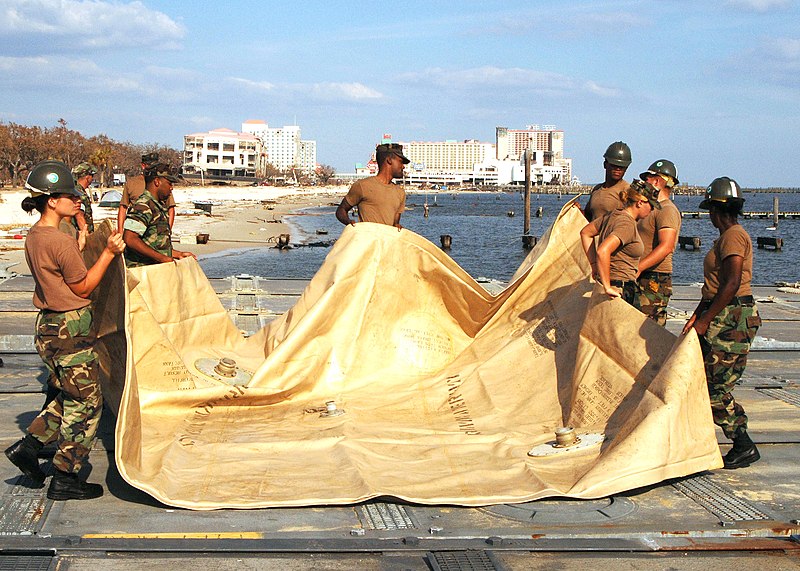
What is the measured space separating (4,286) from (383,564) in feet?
43.3

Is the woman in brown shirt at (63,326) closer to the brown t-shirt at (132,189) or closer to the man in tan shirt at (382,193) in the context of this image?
the brown t-shirt at (132,189)

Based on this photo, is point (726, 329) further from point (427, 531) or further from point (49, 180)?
point (49, 180)

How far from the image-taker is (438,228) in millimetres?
80625

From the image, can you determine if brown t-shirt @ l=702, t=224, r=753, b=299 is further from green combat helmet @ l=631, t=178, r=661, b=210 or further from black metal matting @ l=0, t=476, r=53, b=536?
black metal matting @ l=0, t=476, r=53, b=536

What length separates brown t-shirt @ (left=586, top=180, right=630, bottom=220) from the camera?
27.3 ft

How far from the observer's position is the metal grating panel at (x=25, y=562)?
15.6ft

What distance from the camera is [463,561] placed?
16.3 feet

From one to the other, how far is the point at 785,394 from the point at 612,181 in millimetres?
2597

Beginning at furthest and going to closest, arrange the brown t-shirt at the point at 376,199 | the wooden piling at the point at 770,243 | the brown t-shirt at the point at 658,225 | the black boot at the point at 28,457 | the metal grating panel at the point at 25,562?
the wooden piling at the point at 770,243
the brown t-shirt at the point at 376,199
the brown t-shirt at the point at 658,225
the black boot at the point at 28,457
the metal grating panel at the point at 25,562

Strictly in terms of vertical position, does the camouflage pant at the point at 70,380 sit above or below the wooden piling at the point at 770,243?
above

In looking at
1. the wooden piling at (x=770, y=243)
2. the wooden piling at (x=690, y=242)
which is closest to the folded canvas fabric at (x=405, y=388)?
the wooden piling at (x=690, y=242)

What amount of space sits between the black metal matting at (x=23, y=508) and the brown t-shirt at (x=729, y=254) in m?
4.36

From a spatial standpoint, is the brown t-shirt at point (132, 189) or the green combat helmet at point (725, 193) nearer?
the green combat helmet at point (725, 193)

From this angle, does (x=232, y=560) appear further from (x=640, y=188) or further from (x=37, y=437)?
(x=640, y=188)
